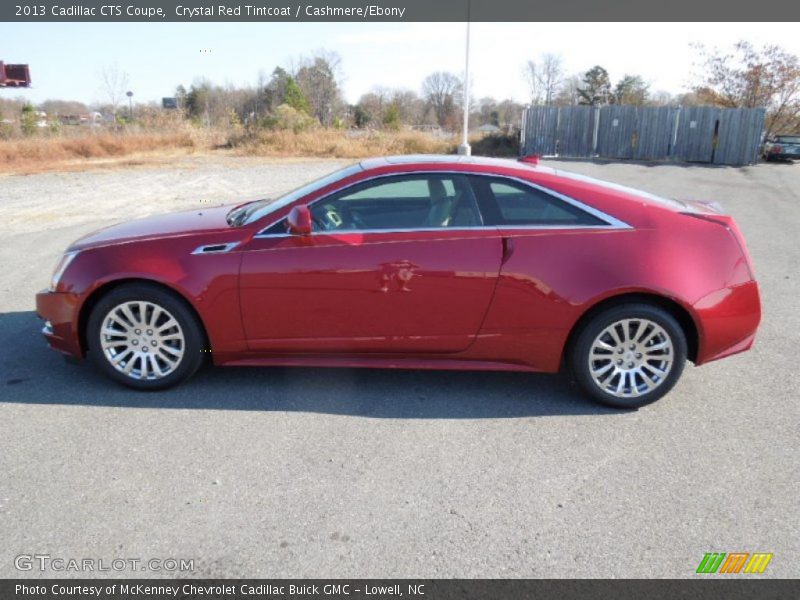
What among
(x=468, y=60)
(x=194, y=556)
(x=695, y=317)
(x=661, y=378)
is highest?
(x=468, y=60)

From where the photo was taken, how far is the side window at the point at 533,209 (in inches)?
159

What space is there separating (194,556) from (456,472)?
4.53 ft

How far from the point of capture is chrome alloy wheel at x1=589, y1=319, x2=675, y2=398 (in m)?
4.00

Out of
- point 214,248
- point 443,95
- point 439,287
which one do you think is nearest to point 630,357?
point 439,287

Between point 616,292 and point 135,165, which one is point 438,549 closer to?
point 616,292

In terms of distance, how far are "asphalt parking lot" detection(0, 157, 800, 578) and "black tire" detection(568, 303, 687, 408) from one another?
0.13 metres

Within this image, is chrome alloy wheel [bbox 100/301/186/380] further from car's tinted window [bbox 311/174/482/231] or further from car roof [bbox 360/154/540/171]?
car roof [bbox 360/154/540/171]

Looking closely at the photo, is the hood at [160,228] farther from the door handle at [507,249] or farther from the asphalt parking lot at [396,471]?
the door handle at [507,249]

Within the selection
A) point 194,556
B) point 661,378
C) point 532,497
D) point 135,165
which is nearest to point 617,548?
point 532,497

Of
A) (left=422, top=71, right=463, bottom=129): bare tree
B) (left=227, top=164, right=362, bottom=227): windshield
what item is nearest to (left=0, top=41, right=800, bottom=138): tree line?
(left=422, top=71, right=463, bottom=129): bare tree

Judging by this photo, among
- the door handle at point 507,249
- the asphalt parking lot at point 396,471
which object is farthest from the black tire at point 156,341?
the door handle at point 507,249

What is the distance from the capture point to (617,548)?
2.75 m

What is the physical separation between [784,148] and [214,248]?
93.1 feet

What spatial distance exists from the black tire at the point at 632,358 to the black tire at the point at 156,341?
2551 mm
